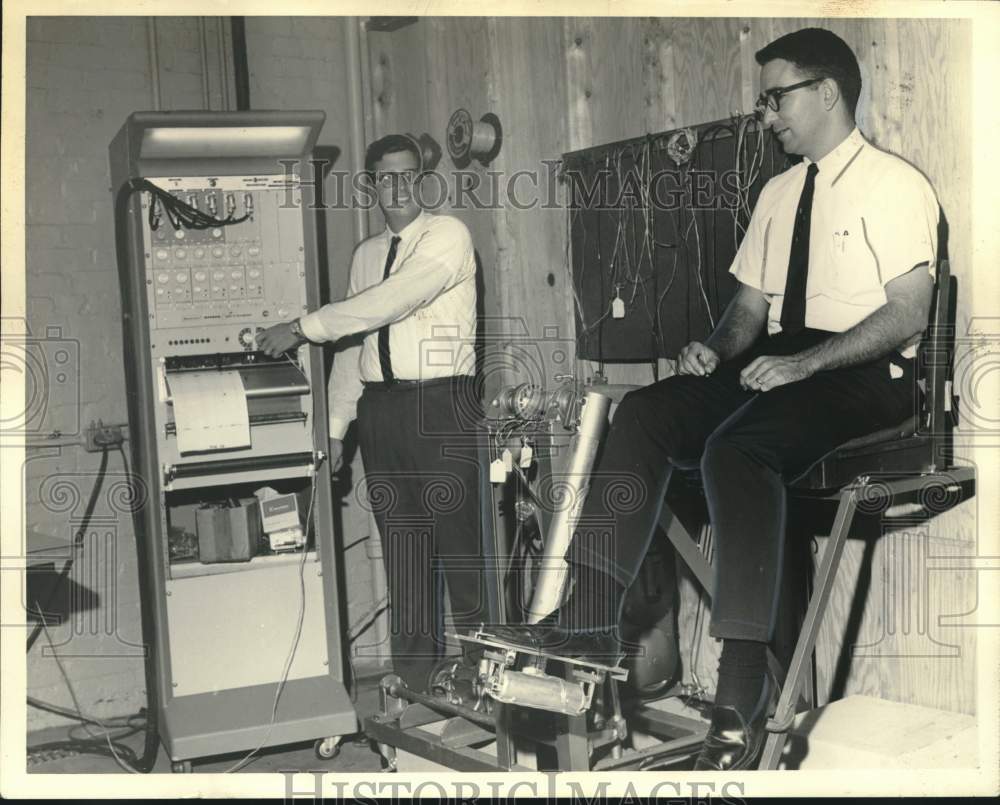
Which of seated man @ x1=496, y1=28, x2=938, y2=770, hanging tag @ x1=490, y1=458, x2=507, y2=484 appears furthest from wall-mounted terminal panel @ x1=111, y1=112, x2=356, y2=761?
seated man @ x1=496, y1=28, x2=938, y2=770

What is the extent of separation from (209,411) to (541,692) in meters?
1.30

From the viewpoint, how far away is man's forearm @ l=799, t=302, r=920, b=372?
2.63 metres

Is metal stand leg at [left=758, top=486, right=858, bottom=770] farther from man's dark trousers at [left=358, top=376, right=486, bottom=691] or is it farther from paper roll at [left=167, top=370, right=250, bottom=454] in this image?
paper roll at [left=167, top=370, right=250, bottom=454]

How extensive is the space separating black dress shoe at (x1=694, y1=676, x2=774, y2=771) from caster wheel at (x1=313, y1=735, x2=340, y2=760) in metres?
1.36

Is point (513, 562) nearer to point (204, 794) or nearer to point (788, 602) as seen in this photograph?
point (788, 602)

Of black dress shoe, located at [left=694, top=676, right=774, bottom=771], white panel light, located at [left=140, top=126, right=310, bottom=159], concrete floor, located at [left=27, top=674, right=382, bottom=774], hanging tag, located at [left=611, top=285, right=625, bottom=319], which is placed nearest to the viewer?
black dress shoe, located at [left=694, top=676, right=774, bottom=771]

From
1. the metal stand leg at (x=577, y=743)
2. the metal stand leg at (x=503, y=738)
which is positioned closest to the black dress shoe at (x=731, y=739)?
the metal stand leg at (x=577, y=743)

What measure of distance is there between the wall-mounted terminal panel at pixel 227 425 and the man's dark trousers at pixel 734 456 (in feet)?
3.80

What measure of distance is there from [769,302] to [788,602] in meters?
0.85

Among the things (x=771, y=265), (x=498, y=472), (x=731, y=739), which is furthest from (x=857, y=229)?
(x=731, y=739)

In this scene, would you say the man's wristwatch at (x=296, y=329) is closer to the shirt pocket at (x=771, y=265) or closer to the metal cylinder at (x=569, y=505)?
the metal cylinder at (x=569, y=505)

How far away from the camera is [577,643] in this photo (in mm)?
2502

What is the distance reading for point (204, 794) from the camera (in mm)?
2896

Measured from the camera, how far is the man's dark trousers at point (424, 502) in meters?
3.54
